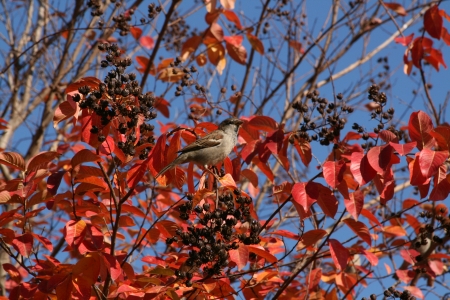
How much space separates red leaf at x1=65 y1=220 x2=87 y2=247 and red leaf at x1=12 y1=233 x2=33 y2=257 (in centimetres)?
33

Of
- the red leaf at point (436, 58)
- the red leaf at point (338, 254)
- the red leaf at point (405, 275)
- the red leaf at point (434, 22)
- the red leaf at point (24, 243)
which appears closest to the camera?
the red leaf at point (338, 254)

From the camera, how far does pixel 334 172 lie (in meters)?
3.21

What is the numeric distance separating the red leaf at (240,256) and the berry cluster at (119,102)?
779 millimetres

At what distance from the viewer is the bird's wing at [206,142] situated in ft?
12.7

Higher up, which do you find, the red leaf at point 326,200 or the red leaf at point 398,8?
the red leaf at point 398,8

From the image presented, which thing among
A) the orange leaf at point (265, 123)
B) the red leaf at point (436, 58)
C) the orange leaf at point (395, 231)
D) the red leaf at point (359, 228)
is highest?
the red leaf at point (436, 58)

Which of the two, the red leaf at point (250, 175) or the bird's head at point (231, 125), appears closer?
the red leaf at point (250, 175)

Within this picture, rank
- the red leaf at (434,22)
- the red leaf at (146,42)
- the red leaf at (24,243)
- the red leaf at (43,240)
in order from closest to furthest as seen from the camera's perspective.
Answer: the red leaf at (24,243) < the red leaf at (43,240) < the red leaf at (434,22) < the red leaf at (146,42)

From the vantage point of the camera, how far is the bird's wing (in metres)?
3.86

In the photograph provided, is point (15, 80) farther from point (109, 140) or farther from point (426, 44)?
point (426, 44)

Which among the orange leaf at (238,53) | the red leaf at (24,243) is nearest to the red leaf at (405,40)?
the orange leaf at (238,53)

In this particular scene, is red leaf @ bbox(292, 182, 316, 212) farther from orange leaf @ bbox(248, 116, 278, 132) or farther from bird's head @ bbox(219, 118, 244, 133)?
bird's head @ bbox(219, 118, 244, 133)

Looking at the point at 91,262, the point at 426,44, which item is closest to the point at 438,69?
the point at 426,44

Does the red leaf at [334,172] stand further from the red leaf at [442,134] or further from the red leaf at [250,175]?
the red leaf at [250,175]
